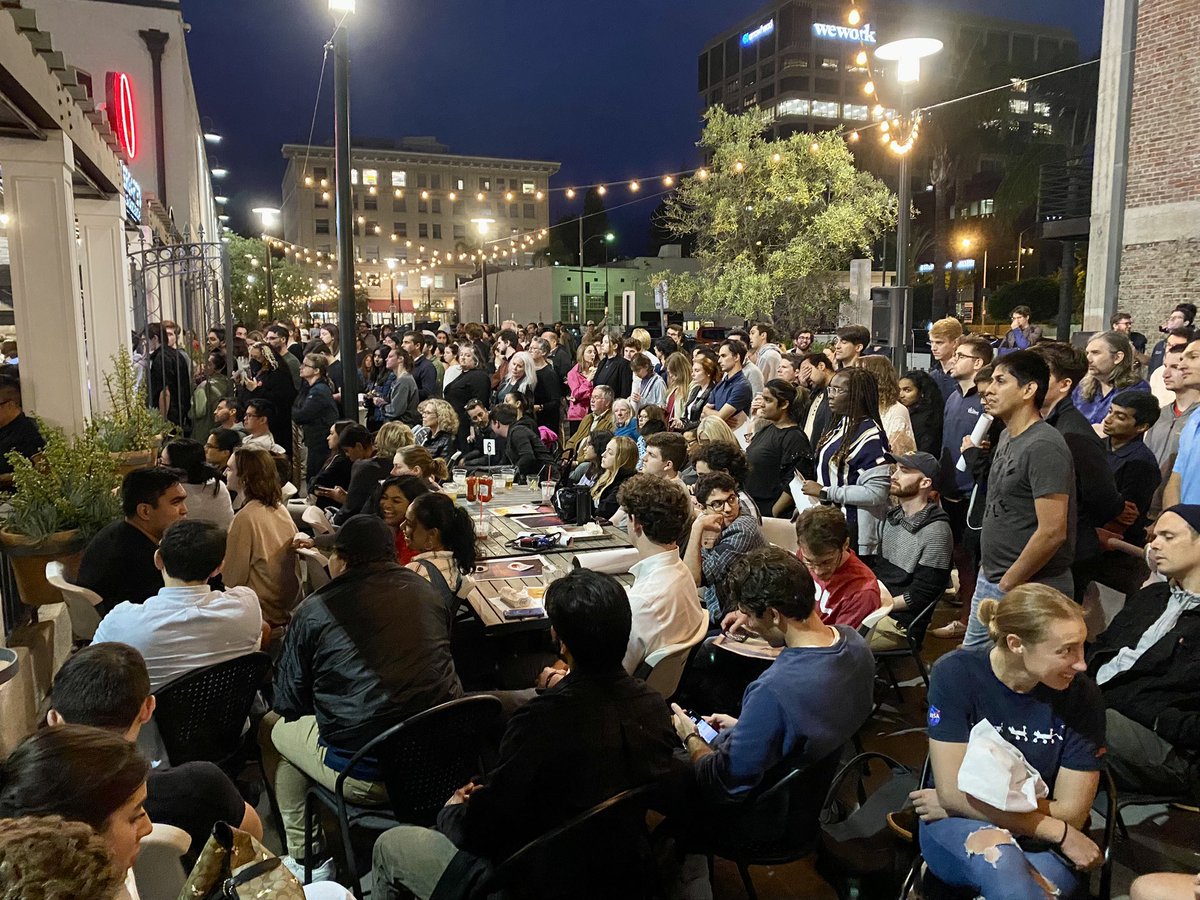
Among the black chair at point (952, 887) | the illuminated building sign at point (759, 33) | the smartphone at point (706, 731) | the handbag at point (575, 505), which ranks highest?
the illuminated building sign at point (759, 33)

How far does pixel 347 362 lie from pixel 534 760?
22.4ft

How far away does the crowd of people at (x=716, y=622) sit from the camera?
2.31 m

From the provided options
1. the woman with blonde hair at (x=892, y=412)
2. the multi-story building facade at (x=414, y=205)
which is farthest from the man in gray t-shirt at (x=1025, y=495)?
the multi-story building facade at (x=414, y=205)

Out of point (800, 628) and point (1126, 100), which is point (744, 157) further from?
point (800, 628)

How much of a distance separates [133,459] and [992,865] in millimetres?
5856

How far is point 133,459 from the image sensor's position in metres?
6.12

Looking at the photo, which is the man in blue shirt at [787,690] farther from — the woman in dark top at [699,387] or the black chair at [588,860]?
the woman in dark top at [699,387]

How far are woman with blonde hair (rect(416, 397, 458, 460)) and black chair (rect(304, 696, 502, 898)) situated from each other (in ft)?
14.8

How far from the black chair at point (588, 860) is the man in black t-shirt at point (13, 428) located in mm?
5077

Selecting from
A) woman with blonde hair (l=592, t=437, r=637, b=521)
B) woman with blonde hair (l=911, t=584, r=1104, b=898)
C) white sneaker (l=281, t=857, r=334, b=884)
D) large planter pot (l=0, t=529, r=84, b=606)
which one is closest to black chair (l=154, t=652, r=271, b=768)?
white sneaker (l=281, t=857, r=334, b=884)

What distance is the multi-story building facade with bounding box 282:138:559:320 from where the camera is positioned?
73312mm

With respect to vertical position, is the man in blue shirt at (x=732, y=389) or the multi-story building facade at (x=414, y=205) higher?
the multi-story building facade at (x=414, y=205)

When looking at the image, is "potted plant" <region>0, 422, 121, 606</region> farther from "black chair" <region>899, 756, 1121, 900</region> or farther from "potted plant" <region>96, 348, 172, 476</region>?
"black chair" <region>899, 756, 1121, 900</region>

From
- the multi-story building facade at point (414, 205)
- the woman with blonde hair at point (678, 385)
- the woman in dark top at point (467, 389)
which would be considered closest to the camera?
the woman with blonde hair at point (678, 385)
